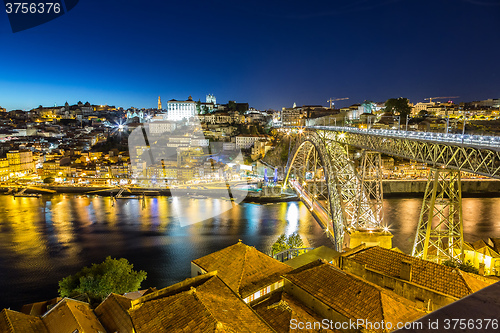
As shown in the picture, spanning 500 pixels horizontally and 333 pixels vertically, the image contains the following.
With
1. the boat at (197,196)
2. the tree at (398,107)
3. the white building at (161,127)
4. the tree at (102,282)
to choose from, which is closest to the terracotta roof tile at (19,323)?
the tree at (102,282)

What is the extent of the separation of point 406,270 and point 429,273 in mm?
A: 329

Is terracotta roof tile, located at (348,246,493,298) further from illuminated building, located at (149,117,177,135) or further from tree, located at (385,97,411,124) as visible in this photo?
illuminated building, located at (149,117,177,135)

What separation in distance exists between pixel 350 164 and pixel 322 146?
168 centimetres

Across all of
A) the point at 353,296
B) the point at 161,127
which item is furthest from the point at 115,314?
the point at 161,127

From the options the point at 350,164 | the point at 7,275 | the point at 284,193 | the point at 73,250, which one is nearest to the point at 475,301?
the point at 350,164

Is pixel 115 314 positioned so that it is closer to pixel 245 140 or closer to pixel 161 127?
pixel 245 140

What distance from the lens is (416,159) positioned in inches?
178

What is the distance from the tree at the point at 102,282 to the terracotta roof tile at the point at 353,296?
358 cm

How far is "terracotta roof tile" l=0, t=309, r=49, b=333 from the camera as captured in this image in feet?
12.1

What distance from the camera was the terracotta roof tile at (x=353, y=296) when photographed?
2.89 metres

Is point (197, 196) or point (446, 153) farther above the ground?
point (446, 153)

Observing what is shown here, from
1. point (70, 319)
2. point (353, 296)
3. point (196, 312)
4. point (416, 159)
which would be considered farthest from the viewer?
point (416, 159)

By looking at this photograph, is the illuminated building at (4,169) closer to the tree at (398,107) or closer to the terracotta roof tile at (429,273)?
the terracotta roof tile at (429,273)

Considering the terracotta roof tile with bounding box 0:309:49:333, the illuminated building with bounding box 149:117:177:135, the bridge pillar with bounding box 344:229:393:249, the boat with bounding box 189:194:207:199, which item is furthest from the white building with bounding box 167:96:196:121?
the terracotta roof tile with bounding box 0:309:49:333
